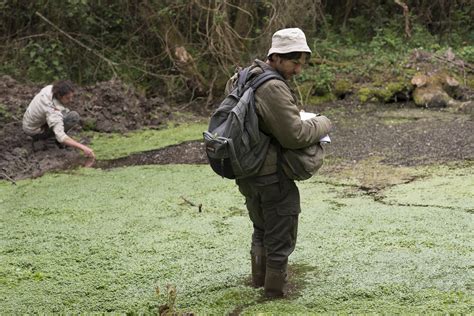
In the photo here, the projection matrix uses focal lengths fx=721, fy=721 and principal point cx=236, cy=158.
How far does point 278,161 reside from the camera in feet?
12.9

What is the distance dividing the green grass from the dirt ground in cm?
21

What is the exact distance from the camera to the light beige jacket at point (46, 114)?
844cm

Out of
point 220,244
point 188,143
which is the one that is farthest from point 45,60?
point 220,244

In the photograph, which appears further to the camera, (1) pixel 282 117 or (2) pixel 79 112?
(2) pixel 79 112

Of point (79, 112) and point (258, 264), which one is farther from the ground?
point (258, 264)

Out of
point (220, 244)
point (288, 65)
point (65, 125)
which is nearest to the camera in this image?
point (288, 65)

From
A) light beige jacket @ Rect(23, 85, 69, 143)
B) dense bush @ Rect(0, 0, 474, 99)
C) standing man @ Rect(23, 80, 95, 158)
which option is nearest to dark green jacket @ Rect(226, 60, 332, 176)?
standing man @ Rect(23, 80, 95, 158)

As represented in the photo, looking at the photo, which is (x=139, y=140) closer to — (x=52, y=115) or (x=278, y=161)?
(x=52, y=115)

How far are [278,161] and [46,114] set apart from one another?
524cm

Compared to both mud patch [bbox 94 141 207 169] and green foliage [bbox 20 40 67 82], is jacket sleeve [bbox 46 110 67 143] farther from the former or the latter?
green foliage [bbox 20 40 67 82]

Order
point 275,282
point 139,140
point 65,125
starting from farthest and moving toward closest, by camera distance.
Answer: point 139,140 → point 65,125 → point 275,282

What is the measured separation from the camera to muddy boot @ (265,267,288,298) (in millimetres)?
4066

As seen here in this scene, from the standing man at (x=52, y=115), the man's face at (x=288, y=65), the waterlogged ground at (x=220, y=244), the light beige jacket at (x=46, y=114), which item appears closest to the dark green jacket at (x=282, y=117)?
the man's face at (x=288, y=65)

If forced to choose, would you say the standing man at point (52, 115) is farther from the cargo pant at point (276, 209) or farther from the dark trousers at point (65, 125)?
the cargo pant at point (276, 209)
